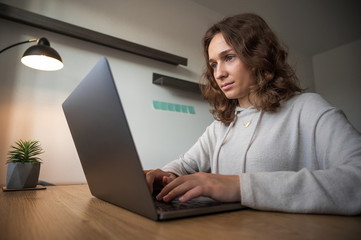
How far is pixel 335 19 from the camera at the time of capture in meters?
2.79

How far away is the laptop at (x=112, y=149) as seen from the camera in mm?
308

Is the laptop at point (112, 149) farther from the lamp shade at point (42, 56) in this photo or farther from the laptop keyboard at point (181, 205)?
the lamp shade at point (42, 56)

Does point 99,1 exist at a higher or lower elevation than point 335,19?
lower

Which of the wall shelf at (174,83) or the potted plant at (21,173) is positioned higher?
the wall shelf at (174,83)

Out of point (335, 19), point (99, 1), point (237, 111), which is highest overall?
point (335, 19)

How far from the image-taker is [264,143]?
2.64 feet

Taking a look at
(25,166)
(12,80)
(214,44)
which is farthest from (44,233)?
(12,80)

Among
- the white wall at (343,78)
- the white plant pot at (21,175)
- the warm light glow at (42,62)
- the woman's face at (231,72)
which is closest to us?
the white plant pot at (21,175)

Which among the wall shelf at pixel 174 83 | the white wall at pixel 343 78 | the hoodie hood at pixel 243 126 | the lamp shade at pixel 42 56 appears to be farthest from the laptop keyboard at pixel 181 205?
the white wall at pixel 343 78

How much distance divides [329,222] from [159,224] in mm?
298

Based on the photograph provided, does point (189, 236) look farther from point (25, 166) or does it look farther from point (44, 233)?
point (25, 166)

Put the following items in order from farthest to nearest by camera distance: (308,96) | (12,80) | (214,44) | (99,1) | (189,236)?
1. (99,1)
2. (12,80)
3. (214,44)
4. (308,96)
5. (189,236)

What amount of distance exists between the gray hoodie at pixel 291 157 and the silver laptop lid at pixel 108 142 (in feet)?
0.78

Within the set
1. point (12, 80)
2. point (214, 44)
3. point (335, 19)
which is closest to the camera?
point (214, 44)
